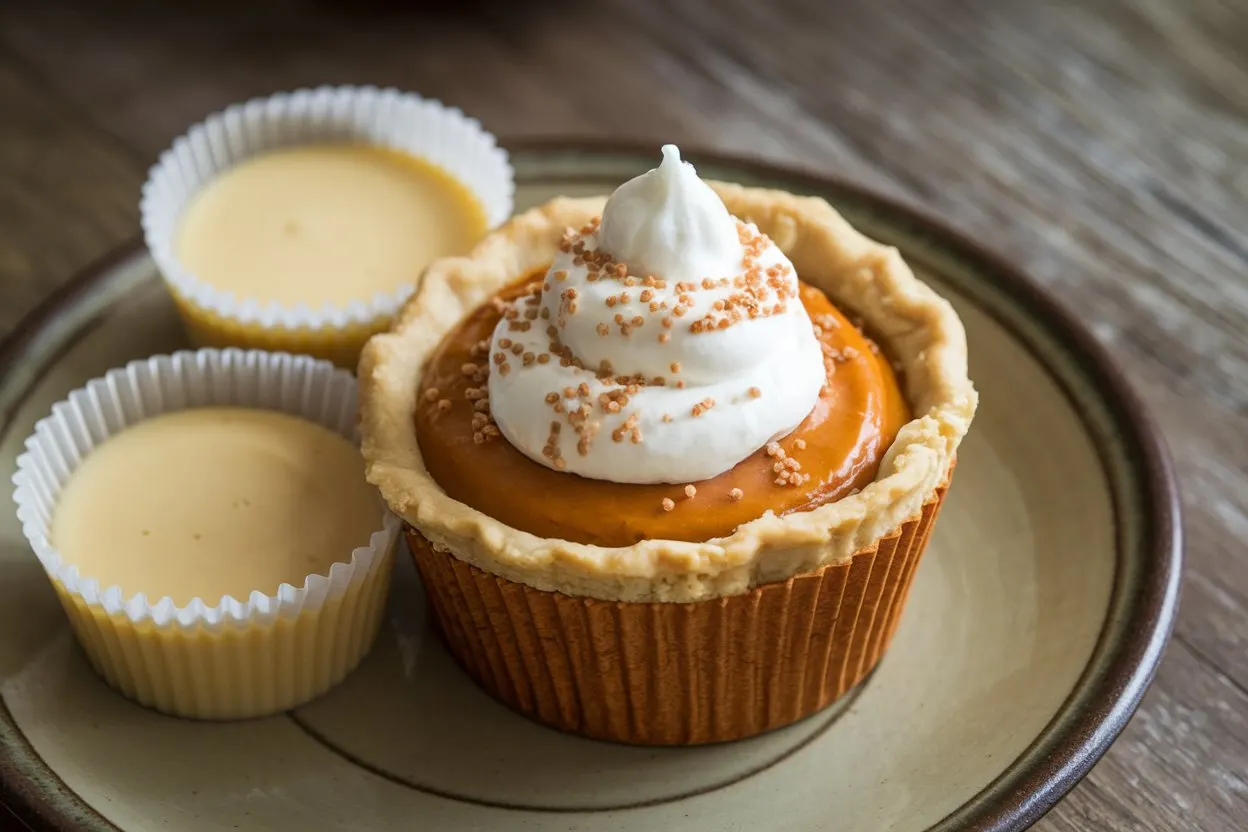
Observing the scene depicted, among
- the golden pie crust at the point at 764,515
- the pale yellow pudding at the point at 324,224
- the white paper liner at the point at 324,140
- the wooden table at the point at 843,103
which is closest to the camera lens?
the golden pie crust at the point at 764,515

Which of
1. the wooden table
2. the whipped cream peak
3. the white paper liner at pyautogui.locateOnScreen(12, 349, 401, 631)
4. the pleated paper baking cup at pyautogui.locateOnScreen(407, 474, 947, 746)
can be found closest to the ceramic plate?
the pleated paper baking cup at pyautogui.locateOnScreen(407, 474, 947, 746)

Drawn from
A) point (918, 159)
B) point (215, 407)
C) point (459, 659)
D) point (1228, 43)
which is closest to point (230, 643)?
point (459, 659)

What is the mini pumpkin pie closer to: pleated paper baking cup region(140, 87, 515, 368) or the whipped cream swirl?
the whipped cream swirl

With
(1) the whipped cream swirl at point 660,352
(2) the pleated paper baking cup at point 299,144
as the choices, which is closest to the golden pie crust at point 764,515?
(1) the whipped cream swirl at point 660,352

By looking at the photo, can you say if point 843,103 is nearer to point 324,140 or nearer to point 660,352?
point 324,140

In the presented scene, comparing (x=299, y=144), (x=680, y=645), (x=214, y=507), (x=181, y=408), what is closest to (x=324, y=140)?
(x=299, y=144)

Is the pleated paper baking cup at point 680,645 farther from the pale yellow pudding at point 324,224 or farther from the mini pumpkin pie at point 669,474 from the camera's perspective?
the pale yellow pudding at point 324,224
